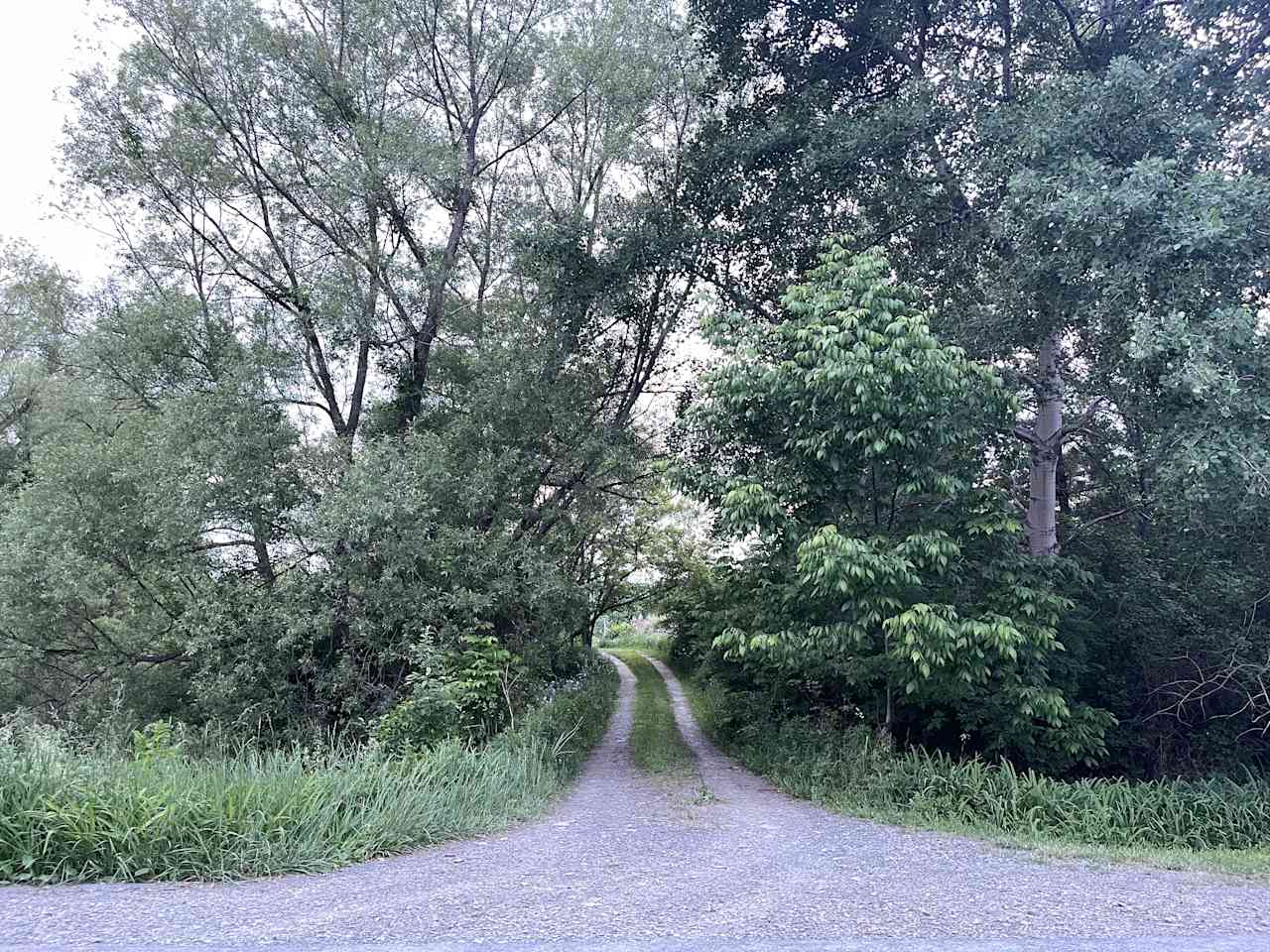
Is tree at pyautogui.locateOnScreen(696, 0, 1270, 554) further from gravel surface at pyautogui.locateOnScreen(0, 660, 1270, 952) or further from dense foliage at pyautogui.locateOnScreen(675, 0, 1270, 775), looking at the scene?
gravel surface at pyautogui.locateOnScreen(0, 660, 1270, 952)

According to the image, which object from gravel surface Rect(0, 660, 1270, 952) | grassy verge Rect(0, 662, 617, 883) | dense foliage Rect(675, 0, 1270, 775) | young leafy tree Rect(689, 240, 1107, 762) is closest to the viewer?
gravel surface Rect(0, 660, 1270, 952)

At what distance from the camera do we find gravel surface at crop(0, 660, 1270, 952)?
3.83m

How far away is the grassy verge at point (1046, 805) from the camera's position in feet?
21.9

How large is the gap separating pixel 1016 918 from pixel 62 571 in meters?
13.8

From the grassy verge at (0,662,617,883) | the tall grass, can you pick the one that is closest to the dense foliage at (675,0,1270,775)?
the tall grass

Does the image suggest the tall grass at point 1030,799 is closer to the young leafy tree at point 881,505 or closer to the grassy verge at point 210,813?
the young leafy tree at point 881,505

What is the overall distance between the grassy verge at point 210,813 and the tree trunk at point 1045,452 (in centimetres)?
816

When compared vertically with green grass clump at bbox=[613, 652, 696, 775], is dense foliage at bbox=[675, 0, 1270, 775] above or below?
above

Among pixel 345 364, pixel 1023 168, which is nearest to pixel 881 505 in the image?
pixel 1023 168

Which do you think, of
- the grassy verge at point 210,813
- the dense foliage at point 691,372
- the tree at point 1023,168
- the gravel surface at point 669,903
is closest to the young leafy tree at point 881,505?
the dense foliage at point 691,372

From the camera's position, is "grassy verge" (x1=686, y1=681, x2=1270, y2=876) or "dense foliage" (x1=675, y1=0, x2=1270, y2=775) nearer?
"grassy verge" (x1=686, y1=681, x2=1270, y2=876)

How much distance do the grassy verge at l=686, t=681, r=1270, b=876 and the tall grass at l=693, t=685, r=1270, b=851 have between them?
1 centimetres

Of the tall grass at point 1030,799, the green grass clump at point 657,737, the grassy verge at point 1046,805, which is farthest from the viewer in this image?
the green grass clump at point 657,737

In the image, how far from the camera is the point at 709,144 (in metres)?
12.2
